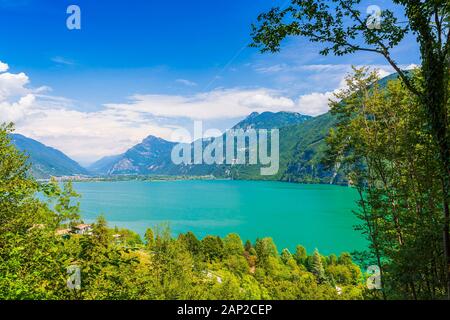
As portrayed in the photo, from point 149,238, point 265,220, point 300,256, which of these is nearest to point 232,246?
point 300,256

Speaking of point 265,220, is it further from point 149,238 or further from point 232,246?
point 149,238

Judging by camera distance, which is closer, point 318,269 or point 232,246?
point 318,269

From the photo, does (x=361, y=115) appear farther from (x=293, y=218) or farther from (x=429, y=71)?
(x=293, y=218)

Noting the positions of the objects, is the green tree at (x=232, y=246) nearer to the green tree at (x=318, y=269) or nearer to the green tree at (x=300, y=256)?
the green tree at (x=300, y=256)

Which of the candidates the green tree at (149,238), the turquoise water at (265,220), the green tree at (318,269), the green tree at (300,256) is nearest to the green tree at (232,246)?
the green tree at (300,256)

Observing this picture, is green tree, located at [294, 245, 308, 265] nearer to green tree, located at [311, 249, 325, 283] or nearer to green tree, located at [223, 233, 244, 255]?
green tree, located at [311, 249, 325, 283]

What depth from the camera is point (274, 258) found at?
55.6 meters

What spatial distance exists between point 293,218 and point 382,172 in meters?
87.0

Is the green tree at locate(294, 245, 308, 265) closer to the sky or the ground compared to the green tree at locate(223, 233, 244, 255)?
closer to the ground

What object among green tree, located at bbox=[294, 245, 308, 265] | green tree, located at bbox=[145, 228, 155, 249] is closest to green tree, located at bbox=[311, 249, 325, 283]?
green tree, located at bbox=[294, 245, 308, 265]

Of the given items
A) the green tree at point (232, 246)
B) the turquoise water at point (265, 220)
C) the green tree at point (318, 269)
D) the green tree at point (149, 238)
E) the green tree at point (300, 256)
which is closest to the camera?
the green tree at point (149, 238)

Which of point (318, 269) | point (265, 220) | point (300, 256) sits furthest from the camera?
point (265, 220)

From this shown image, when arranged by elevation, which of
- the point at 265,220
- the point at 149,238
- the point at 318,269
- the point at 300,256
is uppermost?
the point at 149,238
